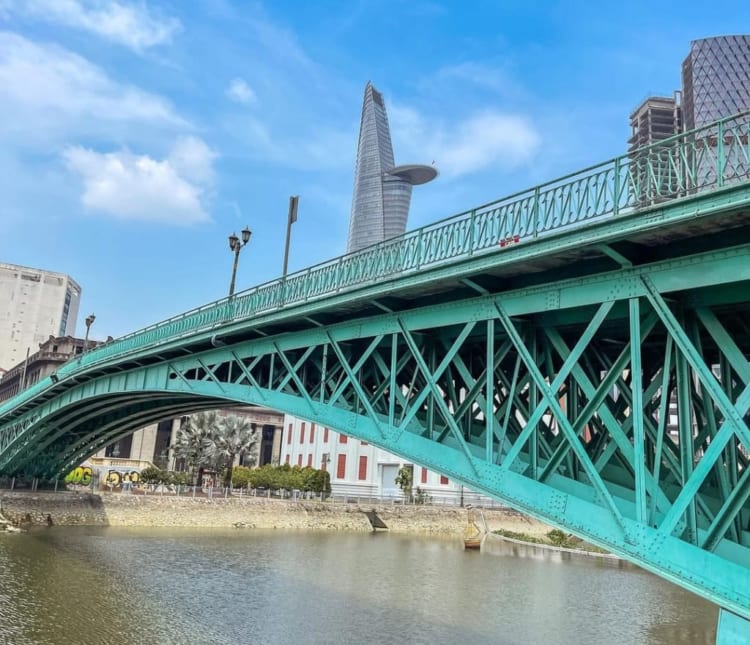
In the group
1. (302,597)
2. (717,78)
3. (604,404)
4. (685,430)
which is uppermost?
(717,78)

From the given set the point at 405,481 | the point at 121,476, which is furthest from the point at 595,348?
the point at 121,476

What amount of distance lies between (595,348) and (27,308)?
136 meters

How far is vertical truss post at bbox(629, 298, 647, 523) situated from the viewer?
8352 millimetres

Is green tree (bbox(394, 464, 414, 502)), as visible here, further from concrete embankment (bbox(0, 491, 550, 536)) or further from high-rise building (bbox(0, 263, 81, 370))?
high-rise building (bbox(0, 263, 81, 370))

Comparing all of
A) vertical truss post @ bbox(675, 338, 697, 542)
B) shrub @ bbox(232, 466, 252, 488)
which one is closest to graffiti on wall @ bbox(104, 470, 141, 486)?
shrub @ bbox(232, 466, 252, 488)

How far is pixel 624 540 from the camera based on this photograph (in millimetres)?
8516

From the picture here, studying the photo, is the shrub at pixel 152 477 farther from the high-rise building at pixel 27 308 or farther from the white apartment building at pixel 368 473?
the high-rise building at pixel 27 308

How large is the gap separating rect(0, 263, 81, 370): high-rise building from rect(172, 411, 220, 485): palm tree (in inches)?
3440

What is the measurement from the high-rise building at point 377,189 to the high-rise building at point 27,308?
193 ft

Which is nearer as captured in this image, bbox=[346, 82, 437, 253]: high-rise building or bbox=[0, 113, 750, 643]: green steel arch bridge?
bbox=[0, 113, 750, 643]: green steel arch bridge

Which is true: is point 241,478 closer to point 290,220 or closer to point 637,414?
point 290,220

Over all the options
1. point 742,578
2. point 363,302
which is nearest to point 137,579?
point 363,302

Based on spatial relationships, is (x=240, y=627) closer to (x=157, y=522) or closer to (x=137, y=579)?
(x=137, y=579)

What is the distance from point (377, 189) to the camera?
13375cm
